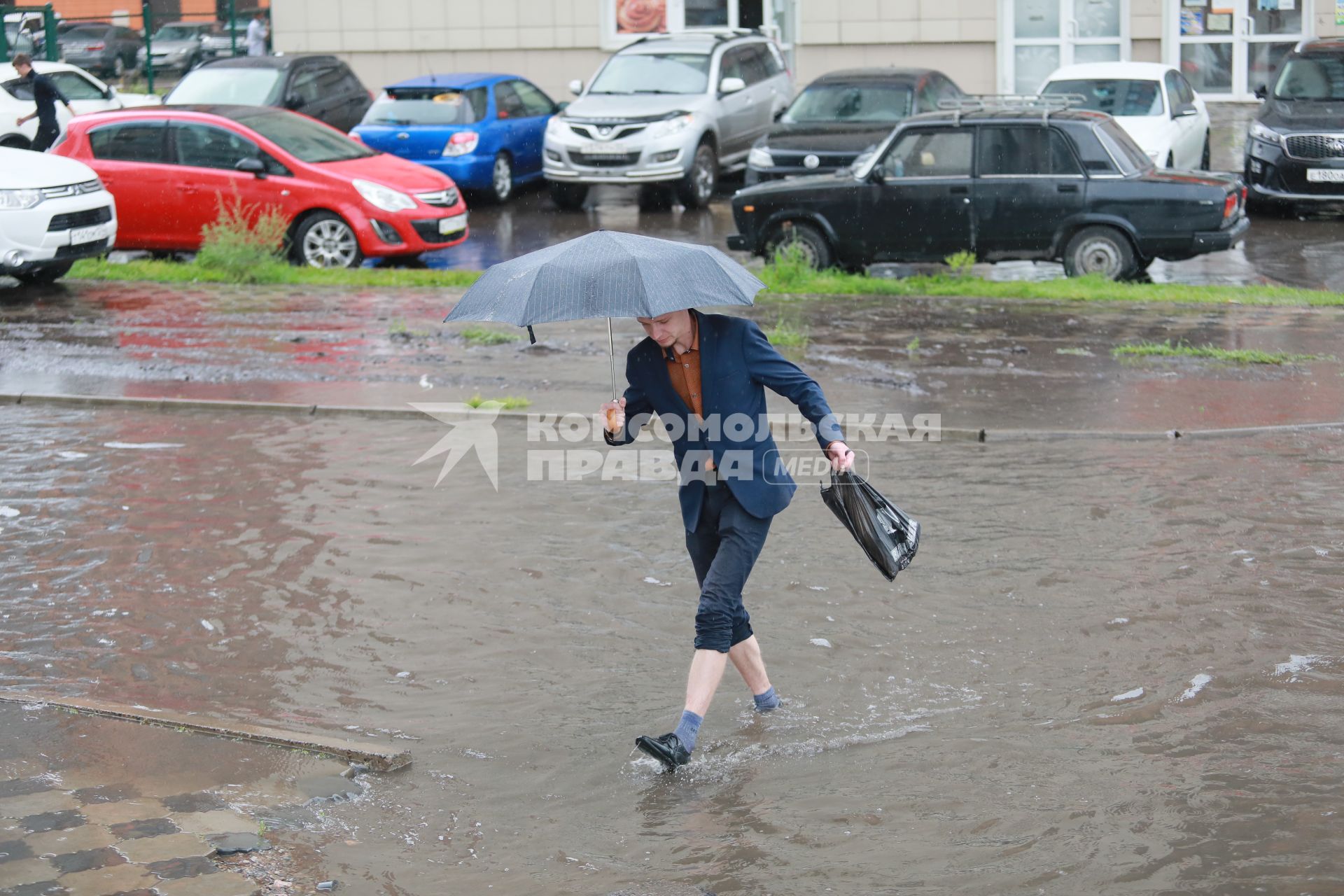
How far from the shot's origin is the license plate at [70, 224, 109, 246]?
584 inches

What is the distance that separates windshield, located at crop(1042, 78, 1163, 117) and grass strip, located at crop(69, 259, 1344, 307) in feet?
17.4

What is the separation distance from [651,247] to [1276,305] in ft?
31.8

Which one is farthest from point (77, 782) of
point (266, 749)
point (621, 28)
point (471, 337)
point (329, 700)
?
point (621, 28)

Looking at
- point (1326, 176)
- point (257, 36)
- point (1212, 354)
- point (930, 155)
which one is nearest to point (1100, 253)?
point (930, 155)

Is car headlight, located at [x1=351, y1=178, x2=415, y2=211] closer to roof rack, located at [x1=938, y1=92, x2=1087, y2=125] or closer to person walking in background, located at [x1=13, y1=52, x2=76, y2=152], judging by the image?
roof rack, located at [x1=938, y1=92, x2=1087, y2=125]

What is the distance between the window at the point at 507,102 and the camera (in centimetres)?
2131

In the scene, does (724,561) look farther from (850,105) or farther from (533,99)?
(533,99)

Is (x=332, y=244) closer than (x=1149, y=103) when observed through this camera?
Yes

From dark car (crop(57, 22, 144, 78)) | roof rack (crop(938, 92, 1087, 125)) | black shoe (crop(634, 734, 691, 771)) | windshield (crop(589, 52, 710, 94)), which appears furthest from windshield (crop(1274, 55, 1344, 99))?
dark car (crop(57, 22, 144, 78))

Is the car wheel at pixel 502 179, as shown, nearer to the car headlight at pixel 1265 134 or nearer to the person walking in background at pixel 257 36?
the car headlight at pixel 1265 134

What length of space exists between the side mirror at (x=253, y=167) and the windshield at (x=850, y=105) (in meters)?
6.50

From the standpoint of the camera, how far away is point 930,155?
14719mm

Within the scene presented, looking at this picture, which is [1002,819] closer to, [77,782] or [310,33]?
[77,782]

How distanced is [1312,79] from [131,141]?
1369 centimetres
